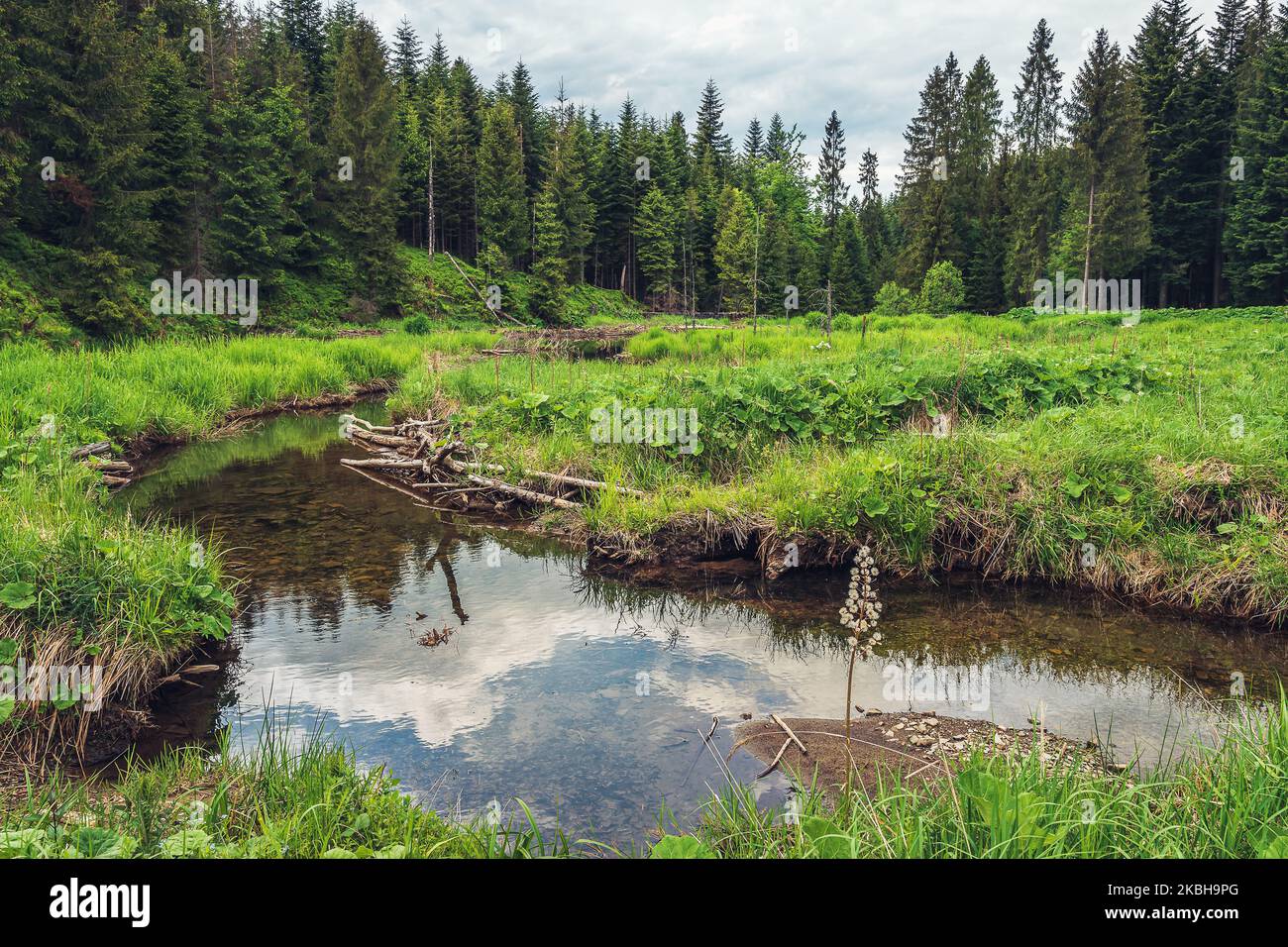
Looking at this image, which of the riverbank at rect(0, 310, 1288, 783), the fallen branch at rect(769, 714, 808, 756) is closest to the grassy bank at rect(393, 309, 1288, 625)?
the riverbank at rect(0, 310, 1288, 783)

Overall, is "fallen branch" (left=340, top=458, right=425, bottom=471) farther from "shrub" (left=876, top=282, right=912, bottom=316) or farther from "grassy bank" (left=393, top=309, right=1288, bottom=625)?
"shrub" (left=876, top=282, right=912, bottom=316)

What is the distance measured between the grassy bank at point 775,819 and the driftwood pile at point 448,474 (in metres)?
5.82

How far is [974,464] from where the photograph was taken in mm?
8359

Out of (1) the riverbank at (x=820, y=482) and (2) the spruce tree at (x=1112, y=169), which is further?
(2) the spruce tree at (x=1112, y=169)

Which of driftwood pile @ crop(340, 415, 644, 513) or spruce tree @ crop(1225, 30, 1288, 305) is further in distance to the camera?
spruce tree @ crop(1225, 30, 1288, 305)

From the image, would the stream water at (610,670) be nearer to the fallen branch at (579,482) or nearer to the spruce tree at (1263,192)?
the fallen branch at (579,482)

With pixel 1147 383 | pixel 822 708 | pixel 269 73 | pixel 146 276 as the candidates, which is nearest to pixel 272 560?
pixel 822 708

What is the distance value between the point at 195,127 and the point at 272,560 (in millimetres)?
32981

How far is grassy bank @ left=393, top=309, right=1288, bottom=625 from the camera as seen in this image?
748 cm

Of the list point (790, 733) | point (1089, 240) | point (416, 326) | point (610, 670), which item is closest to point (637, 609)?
point (610, 670)

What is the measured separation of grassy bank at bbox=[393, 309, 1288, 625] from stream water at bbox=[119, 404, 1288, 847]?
0.51 meters

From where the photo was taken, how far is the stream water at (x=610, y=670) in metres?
4.91

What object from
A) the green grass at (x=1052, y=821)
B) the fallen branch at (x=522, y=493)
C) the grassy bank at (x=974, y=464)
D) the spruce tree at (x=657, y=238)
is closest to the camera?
the green grass at (x=1052, y=821)

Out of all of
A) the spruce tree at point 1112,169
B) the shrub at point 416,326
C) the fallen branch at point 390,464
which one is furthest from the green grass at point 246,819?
the spruce tree at point 1112,169
